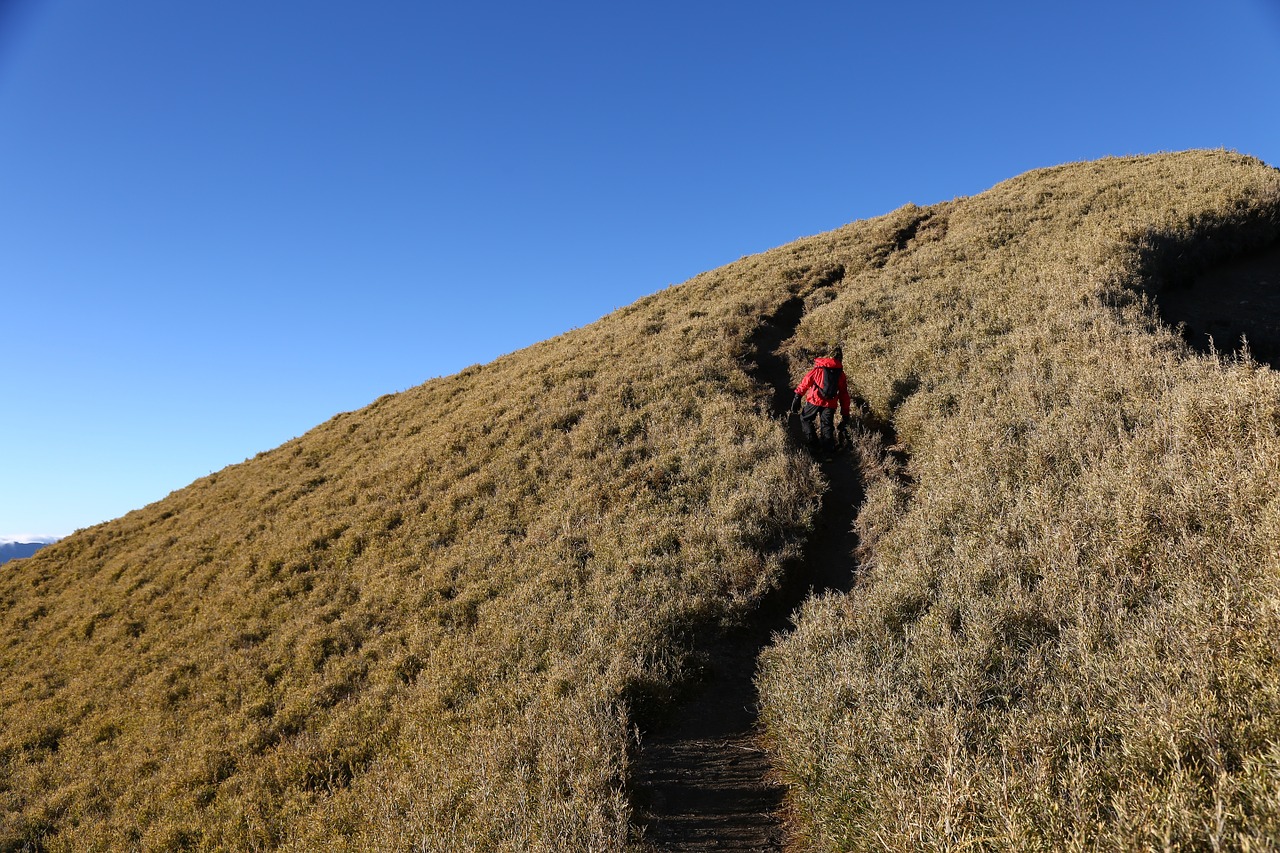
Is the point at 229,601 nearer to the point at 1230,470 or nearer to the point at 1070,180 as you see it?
the point at 1230,470

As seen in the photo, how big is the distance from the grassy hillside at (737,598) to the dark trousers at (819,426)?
84cm

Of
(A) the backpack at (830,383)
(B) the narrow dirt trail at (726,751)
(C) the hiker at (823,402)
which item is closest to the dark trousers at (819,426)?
(C) the hiker at (823,402)

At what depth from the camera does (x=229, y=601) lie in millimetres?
12766

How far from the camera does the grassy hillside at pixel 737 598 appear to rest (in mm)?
4203

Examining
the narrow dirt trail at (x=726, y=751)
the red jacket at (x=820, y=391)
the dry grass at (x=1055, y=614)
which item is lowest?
the narrow dirt trail at (x=726, y=751)

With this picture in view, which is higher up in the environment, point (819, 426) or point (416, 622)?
point (819, 426)

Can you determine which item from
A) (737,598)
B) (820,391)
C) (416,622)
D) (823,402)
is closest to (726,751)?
(737,598)

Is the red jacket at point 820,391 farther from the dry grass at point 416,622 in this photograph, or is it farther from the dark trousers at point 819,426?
the dry grass at point 416,622

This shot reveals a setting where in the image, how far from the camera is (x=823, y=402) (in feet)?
40.9

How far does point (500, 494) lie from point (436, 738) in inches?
259

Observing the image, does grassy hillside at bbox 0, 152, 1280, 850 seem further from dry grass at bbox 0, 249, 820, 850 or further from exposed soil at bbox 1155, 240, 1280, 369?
exposed soil at bbox 1155, 240, 1280, 369

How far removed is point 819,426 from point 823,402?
0.87m

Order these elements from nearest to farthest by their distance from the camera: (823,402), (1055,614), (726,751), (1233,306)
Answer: (1055,614) → (726,751) → (823,402) → (1233,306)

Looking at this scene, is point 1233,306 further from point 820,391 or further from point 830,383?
point 820,391
